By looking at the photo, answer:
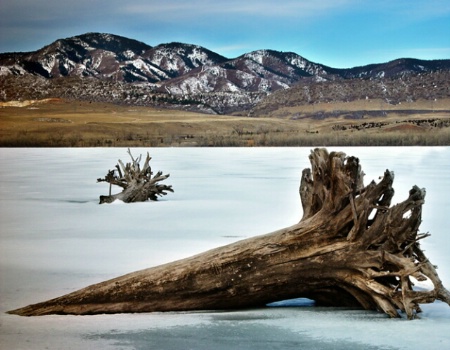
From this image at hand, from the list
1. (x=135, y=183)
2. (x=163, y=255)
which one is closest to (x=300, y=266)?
(x=163, y=255)

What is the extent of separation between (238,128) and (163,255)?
2745 inches

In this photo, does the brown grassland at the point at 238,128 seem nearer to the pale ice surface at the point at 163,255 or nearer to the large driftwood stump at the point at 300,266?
the pale ice surface at the point at 163,255

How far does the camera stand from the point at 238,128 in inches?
3017

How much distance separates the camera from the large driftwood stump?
4723 mm

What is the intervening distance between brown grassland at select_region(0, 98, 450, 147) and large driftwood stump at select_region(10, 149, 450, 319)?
3333 centimetres

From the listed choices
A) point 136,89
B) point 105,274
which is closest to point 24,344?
point 105,274

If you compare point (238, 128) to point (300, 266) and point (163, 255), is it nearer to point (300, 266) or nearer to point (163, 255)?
point (163, 255)

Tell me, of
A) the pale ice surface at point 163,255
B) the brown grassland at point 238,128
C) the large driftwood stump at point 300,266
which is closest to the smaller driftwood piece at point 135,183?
the pale ice surface at point 163,255

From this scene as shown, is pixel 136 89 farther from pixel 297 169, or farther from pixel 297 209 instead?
pixel 297 209

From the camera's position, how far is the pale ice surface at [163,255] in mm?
4219

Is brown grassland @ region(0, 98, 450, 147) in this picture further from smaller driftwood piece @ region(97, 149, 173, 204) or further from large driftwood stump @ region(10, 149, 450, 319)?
large driftwood stump @ region(10, 149, 450, 319)

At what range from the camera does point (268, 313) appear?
15.9 feet

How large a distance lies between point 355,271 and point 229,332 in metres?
0.95

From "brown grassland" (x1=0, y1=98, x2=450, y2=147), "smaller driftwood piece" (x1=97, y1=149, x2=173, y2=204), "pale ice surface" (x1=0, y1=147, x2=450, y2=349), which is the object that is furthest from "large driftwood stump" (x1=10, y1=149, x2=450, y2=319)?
"brown grassland" (x1=0, y1=98, x2=450, y2=147)
